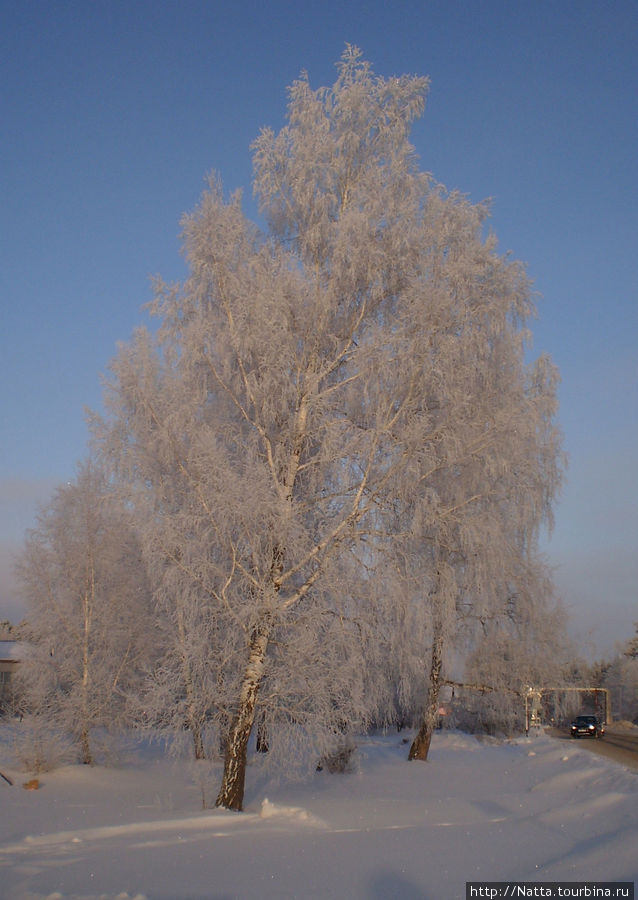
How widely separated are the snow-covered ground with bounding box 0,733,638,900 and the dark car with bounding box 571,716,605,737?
1098 inches

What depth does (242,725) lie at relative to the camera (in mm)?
10648

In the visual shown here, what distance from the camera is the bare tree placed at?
59.4 feet

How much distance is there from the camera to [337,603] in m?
10.9

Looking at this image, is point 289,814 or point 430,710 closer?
point 289,814

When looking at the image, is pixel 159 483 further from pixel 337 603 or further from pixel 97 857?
pixel 97 857

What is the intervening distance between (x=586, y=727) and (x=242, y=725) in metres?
35.4

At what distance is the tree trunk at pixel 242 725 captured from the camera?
10.6 meters

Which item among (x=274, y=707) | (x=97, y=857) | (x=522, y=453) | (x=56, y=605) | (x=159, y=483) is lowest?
(x=97, y=857)

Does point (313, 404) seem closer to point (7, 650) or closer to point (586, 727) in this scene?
point (586, 727)

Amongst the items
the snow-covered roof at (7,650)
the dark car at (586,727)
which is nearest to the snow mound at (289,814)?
the snow-covered roof at (7,650)

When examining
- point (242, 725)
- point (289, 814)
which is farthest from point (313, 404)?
point (289, 814)

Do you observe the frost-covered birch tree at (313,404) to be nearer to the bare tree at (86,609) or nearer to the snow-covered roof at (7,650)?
the bare tree at (86,609)

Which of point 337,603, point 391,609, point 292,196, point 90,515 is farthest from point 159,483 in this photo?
point 90,515

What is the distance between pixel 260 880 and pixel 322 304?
7.96 metres
